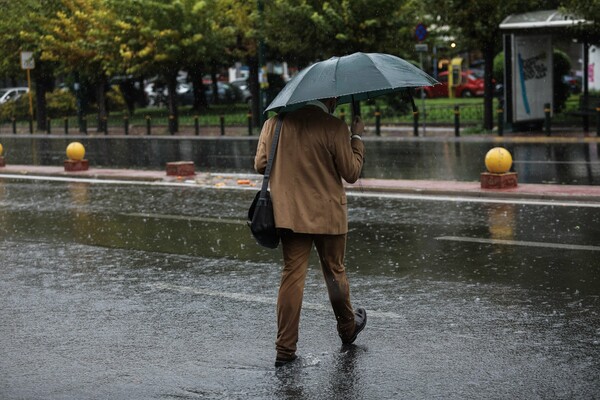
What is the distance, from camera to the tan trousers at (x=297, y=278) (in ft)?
21.0

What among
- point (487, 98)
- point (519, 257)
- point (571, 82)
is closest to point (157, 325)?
point (519, 257)

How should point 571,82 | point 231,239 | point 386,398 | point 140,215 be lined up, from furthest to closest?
point 571,82 → point 140,215 → point 231,239 → point 386,398

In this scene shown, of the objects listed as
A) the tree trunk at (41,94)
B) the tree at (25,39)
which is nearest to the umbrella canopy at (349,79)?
the tree at (25,39)

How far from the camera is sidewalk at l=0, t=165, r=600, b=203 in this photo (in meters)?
14.2

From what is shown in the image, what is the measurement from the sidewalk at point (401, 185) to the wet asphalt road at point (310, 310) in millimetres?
914

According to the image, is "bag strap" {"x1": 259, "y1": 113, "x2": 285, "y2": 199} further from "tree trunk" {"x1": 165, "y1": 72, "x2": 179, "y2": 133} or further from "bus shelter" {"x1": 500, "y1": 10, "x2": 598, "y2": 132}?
"tree trunk" {"x1": 165, "y1": 72, "x2": 179, "y2": 133}

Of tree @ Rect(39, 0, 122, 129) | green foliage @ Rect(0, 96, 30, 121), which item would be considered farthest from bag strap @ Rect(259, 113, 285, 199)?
green foliage @ Rect(0, 96, 30, 121)

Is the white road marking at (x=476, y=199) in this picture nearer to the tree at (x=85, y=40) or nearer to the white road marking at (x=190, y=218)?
the white road marking at (x=190, y=218)

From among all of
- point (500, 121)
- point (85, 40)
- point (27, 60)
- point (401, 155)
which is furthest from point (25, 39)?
point (401, 155)

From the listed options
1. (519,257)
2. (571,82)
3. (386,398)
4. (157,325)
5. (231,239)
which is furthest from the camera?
(571,82)

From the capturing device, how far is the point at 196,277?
935 cm

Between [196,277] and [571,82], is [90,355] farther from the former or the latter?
[571,82]

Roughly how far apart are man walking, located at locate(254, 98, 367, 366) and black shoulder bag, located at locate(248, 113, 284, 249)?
33mm

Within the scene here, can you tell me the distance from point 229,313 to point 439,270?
2.32 metres
